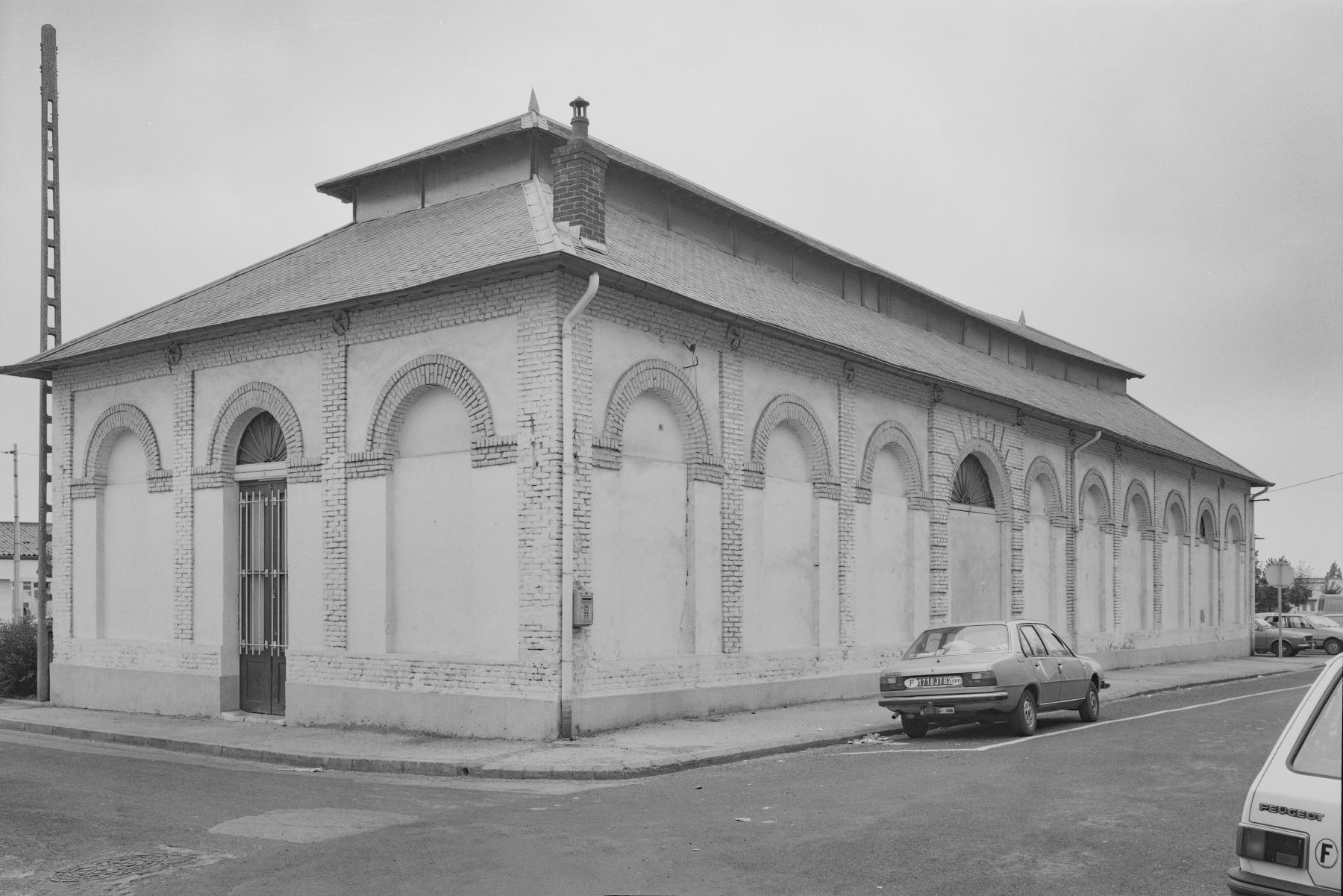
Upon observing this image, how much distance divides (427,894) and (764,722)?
979cm

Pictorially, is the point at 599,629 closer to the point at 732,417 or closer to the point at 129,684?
the point at 732,417

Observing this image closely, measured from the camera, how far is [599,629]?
50.8 feet

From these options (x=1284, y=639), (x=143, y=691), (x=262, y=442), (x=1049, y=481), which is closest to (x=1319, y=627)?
(x=1284, y=639)

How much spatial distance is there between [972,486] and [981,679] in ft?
37.5

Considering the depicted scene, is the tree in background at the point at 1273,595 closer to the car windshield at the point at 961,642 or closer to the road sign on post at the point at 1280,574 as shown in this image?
the road sign on post at the point at 1280,574

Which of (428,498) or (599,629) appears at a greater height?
(428,498)

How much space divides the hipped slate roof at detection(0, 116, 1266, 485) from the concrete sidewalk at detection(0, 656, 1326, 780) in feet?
18.7

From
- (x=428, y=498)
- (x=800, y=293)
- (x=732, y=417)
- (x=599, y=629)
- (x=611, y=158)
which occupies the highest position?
(x=611, y=158)

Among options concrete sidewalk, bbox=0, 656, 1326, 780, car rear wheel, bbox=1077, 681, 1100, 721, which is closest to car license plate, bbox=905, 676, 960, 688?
concrete sidewalk, bbox=0, 656, 1326, 780

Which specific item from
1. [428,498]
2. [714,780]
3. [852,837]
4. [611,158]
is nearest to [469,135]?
[611,158]

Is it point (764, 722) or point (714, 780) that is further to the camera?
point (764, 722)

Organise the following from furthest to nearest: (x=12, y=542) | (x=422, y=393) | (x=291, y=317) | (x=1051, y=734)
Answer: (x=12, y=542) → (x=291, y=317) → (x=422, y=393) → (x=1051, y=734)

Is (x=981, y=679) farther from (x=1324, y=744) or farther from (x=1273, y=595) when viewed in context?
(x=1273, y=595)

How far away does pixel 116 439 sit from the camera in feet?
68.4
